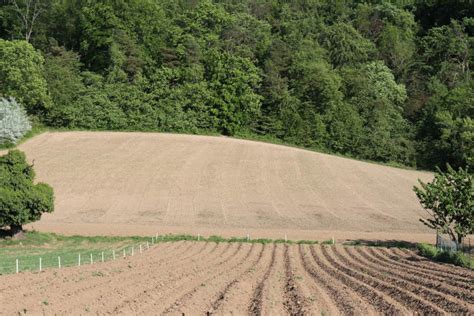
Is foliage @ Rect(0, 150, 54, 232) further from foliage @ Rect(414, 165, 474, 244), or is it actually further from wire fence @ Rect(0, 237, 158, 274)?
foliage @ Rect(414, 165, 474, 244)

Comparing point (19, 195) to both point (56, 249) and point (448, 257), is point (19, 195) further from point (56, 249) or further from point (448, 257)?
point (448, 257)

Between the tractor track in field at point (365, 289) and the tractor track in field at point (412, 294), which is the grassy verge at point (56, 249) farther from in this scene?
the tractor track in field at point (412, 294)

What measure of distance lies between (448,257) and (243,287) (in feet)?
49.4

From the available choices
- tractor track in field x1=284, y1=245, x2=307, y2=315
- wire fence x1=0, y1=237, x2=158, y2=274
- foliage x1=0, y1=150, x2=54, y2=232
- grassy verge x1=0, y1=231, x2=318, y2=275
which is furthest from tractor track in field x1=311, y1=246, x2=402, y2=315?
foliage x1=0, y1=150, x2=54, y2=232

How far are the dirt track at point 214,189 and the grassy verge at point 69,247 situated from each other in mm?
2909

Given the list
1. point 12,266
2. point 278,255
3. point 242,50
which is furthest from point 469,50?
point 12,266

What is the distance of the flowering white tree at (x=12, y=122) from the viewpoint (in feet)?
251

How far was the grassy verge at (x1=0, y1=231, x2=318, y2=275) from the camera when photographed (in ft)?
103

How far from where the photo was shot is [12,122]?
254 feet

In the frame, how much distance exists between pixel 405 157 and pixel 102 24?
55.4m

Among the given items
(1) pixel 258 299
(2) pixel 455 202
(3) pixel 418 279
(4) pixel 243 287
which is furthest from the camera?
(2) pixel 455 202

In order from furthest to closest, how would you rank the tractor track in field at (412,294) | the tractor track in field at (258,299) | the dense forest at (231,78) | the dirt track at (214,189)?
the dense forest at (231,78), the dirt track at (214,189), the tractor track in field at (412,294), the tractor track in field at (258,299)

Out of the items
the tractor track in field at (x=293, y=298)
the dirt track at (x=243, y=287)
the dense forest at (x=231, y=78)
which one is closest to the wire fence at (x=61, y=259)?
the dirt track at (x=243, y=287)

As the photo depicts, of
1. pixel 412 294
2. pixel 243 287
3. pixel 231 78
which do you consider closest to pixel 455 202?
pixel 412 294
